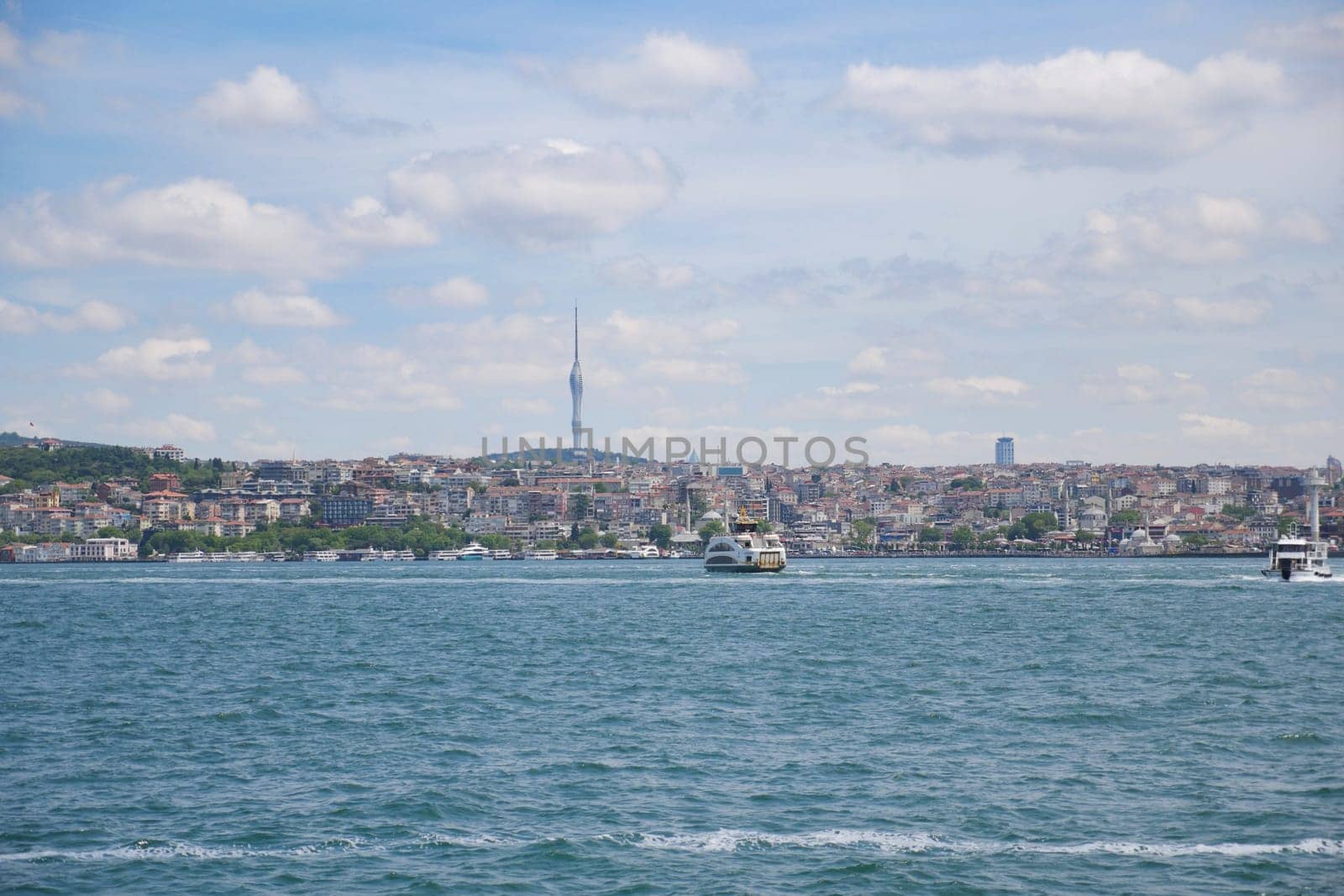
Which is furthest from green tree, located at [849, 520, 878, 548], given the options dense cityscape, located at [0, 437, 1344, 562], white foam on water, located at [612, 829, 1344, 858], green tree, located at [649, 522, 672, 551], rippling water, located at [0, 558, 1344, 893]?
white foam on water, located at [612, 829, 1344, 858]

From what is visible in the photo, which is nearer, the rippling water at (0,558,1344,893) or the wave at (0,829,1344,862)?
the rippling water at (0,558,1344,893)

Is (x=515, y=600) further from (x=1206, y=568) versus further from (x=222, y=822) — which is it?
(x=1206, y=568)

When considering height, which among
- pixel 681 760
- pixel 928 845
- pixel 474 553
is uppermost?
pixel 681 760

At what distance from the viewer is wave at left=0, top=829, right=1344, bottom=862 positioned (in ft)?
48.2

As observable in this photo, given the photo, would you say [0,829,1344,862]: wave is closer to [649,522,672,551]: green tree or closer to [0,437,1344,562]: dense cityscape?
[0,437,1344,562]: dense cityscape

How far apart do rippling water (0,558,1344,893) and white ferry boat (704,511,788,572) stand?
153 ft

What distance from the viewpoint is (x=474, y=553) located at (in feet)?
510

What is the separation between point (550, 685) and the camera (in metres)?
28.4

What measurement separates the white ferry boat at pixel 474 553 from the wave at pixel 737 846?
13742cm

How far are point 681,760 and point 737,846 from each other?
Answer: 181 inches

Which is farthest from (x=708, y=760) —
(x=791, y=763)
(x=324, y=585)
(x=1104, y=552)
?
(x=1104, y=552)

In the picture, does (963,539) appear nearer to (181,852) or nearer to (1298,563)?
(1298,563)

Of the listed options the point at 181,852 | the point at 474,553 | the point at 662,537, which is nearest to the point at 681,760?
the point at 181,852

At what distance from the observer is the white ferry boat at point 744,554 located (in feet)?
292
